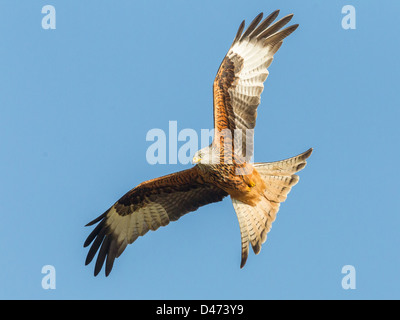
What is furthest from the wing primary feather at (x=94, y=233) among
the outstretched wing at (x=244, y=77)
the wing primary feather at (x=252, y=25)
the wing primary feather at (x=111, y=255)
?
the wing primary feather at (x=252, y=25)

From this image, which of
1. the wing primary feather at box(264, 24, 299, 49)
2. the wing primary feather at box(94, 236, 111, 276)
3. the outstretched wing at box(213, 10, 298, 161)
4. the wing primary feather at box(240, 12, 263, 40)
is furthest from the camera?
the wing primary feather at box(94, 236, 111, 276)

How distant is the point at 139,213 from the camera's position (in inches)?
480

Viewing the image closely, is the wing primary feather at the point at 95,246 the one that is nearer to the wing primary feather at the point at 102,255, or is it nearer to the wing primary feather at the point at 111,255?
the wing primary feather at the point at 102,255

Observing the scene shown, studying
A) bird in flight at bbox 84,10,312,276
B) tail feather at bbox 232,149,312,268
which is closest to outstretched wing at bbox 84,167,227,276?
bird in flight at bbox 84,10,312,276

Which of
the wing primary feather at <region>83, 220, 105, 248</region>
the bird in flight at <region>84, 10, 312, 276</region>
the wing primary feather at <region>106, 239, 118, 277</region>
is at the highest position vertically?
the bird in flight at <region>84, 10, 312, 276</region>

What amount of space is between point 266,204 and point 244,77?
2137mm

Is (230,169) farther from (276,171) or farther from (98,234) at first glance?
(98,234)

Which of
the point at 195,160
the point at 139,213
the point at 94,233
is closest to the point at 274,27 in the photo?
the point at 195,160

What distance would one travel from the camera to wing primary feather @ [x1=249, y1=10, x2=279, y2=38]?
1091 cm

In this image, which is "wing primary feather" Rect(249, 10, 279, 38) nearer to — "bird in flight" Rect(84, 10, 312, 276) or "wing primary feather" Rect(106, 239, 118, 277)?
"bird in flight" Rect(84, 10, 312, 276)

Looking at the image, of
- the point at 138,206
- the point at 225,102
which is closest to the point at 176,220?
the point at 138,206

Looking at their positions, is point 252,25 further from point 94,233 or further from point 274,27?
point 94,233

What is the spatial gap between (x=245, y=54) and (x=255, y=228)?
2.82m

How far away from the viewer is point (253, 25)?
10953mm
